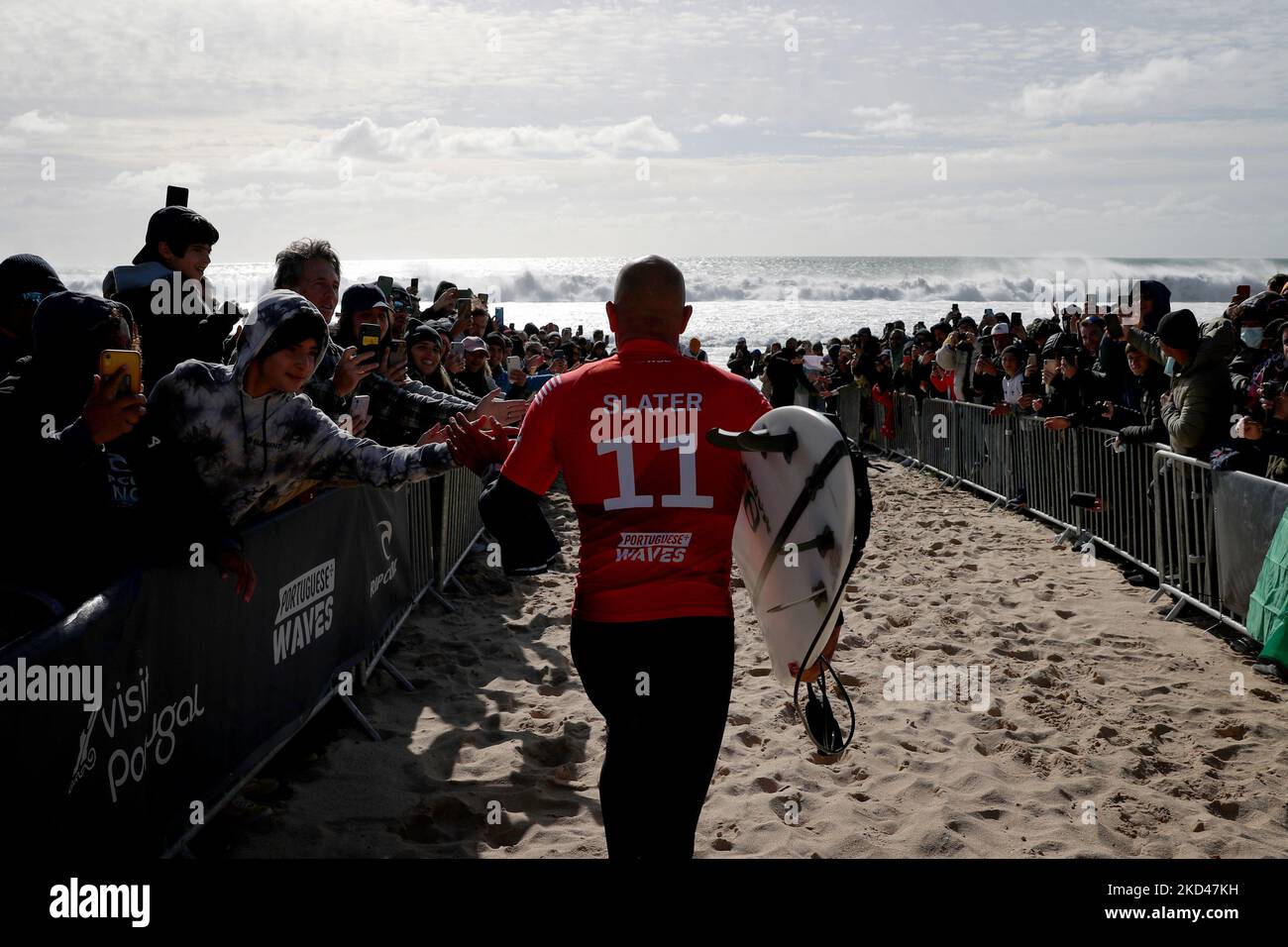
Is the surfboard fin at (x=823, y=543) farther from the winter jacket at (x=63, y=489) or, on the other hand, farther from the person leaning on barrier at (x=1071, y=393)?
the person leaning on barrier at (x=1071, y=393)

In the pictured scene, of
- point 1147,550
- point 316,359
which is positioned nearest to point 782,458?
point 316,359

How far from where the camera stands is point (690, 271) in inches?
4284

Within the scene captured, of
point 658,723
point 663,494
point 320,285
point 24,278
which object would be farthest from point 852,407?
point 658,723

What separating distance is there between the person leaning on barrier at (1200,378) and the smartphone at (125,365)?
6532 millimetres

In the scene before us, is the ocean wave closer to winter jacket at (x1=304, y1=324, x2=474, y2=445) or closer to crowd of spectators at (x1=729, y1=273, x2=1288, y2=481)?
crowd of spectators at (x1=729, y1=273, x2=1288, y2=481)

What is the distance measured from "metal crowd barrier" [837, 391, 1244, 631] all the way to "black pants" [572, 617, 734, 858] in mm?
5284

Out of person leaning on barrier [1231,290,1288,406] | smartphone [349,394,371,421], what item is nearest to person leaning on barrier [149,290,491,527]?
smartphone [349,394,371,421]

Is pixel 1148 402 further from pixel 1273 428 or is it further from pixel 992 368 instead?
pixel 992 368

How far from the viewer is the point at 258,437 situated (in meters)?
3.92

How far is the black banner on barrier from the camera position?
279cm

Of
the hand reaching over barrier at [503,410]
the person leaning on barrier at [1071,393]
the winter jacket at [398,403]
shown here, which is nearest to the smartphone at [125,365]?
the hand reaching over barrier at [503,410]

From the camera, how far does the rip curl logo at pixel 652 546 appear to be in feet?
9.18
